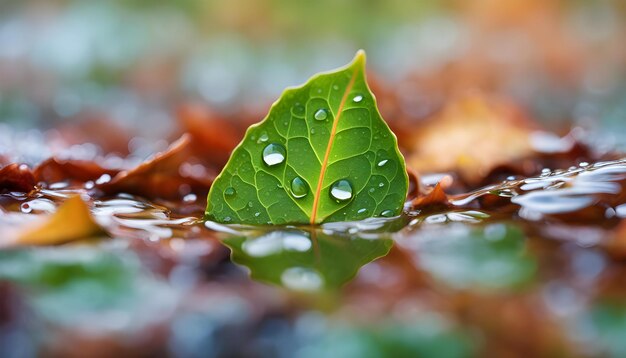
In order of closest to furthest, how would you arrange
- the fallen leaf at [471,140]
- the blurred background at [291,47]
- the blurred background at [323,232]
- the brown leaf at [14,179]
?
the blurred background at [323,232] → the brown leaf at [14,179] → the fallen leaf at [471,140] → the blurred background at [291,47]

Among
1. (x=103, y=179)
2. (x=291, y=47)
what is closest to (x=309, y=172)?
(x=103, y=179)

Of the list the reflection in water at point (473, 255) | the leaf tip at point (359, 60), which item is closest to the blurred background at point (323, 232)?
the reflection in water at point (473, 255)

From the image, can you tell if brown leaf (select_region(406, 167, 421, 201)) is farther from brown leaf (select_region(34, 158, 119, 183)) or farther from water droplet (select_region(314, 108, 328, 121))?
brown leaf (select_region(34, 158, 119, 183))

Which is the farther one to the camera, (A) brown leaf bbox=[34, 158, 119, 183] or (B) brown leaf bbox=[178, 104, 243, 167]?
(B) brown leaf bbox=[178, 104, 243, 167]

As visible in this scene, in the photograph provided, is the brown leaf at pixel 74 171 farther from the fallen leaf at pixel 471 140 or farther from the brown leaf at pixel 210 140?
the fallen leaf at pixel 471 140

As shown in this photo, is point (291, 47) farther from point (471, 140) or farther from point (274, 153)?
point (274, 153)

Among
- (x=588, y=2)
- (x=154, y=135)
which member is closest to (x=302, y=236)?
(x=154, y=135)

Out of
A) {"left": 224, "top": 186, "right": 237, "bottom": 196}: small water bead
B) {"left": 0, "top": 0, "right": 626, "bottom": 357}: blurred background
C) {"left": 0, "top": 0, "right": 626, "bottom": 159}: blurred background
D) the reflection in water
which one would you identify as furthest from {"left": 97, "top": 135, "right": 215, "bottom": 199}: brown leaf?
{"left": 0, "top": 0, "right": 626, "bottom": 159}: blurred background
